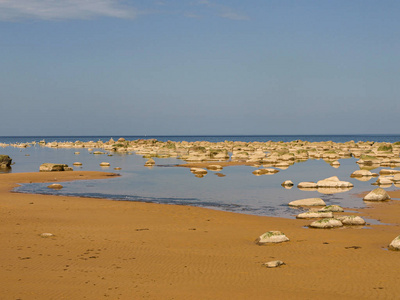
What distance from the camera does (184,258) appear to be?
14688mm

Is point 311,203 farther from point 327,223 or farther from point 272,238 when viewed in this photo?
point 272,238

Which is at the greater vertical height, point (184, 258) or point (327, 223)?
point (327, 223)

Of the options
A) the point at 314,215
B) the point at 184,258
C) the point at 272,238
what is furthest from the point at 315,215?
the point at 184,258

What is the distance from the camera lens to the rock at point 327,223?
770 inches

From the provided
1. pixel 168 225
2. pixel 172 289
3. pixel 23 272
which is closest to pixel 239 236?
pixel 168 225

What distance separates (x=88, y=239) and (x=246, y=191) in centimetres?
1866

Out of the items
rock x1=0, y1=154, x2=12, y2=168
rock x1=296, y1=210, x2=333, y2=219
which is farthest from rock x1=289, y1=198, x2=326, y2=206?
rock x1=0, y1=154, x2=12, y2=168

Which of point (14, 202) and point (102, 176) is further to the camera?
point (102, 176)

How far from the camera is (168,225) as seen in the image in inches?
817

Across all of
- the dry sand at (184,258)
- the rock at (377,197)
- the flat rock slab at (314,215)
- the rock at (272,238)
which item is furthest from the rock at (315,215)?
the rock at (377,197)

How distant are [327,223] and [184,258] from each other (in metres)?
7.81

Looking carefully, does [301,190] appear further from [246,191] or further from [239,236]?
[239,236]

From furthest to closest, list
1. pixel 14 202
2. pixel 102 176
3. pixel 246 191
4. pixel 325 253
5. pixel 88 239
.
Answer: pixel 102 176, pixel 246 191, pixel 14 202, pixel 88 239, pixel 325 253

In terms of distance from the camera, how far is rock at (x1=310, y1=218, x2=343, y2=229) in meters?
19.6
